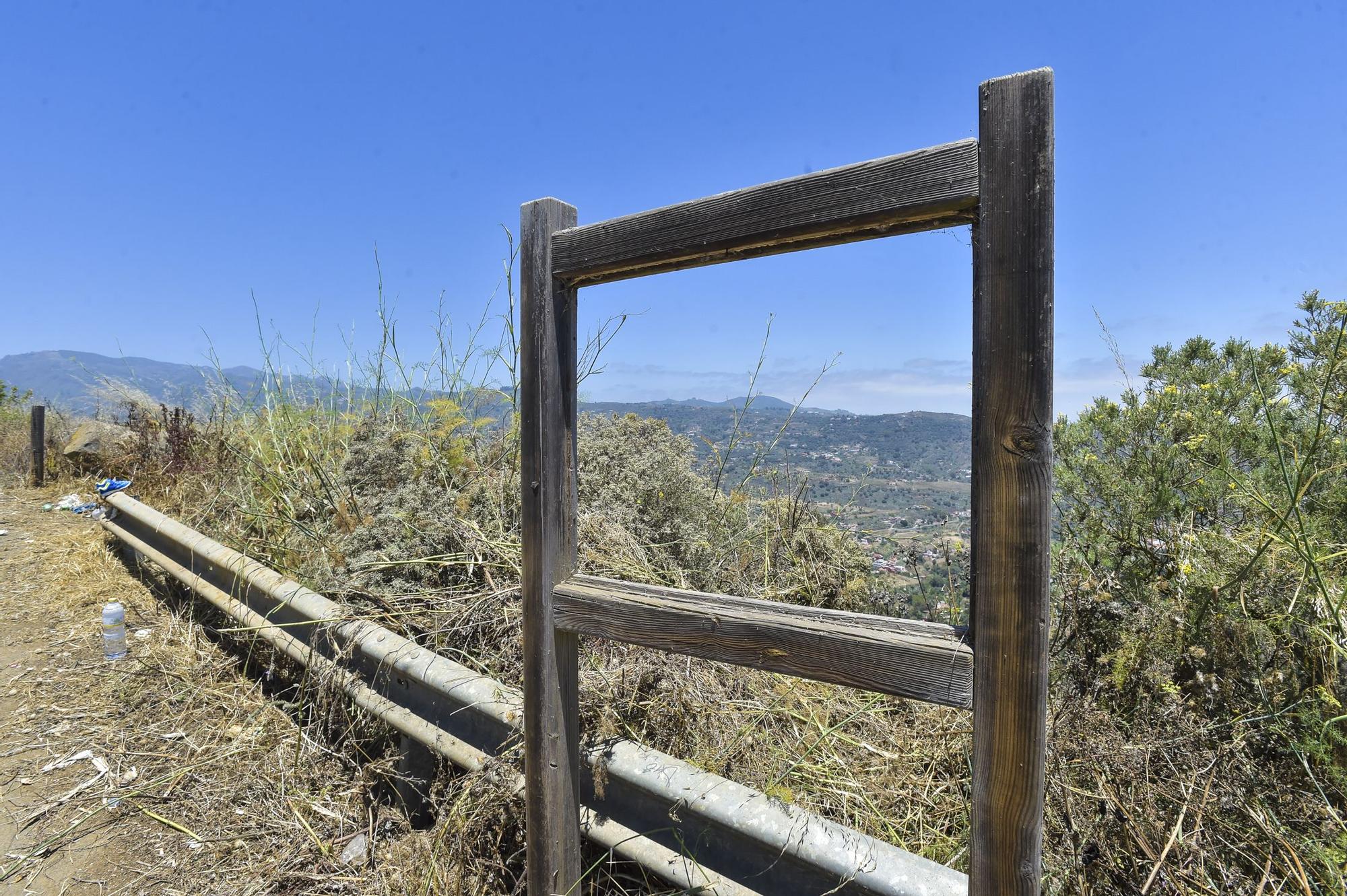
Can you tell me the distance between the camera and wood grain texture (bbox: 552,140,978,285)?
4.18 ft

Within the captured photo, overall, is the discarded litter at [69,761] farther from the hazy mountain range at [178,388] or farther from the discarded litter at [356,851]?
the hazy mountain range at [178,388]

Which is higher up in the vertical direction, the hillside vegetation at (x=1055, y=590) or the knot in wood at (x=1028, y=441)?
the knot in wood at (x=1028, y=441)

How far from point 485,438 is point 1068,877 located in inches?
148

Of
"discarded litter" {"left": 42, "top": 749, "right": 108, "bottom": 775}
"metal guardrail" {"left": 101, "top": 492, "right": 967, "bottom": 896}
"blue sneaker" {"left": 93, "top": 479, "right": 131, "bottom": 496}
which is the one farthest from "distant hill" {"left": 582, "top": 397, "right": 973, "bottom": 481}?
"blue sneaker" {"left": 93, "top": 479, "right": 131, "bottom": 496}

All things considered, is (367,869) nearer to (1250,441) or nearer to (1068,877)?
(1068,877)

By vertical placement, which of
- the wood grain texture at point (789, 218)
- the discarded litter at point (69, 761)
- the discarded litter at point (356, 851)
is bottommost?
the discarded litter at point (356, 851)

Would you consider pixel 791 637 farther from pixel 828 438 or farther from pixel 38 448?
pixel 38 448

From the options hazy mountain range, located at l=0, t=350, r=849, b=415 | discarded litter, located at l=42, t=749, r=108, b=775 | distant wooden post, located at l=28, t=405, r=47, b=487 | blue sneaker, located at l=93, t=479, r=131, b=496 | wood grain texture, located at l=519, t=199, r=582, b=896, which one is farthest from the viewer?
distant wooden post, located at l=28, t=405, r=47, b=487

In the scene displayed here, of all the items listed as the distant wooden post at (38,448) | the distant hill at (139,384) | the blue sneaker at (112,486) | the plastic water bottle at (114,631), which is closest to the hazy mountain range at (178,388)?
the distant hill at (139,384)

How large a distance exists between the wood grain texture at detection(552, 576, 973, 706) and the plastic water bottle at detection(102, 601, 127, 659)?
3.69 m

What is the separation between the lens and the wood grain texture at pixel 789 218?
1274 mm

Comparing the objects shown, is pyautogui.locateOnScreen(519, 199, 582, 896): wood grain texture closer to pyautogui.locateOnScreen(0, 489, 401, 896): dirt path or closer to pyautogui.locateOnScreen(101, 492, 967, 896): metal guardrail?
pyautogui.locateOnScreen(101, 492, 967, 896): metal guardrail

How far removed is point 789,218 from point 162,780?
350 cm

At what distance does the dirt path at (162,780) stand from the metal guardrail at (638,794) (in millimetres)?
415
